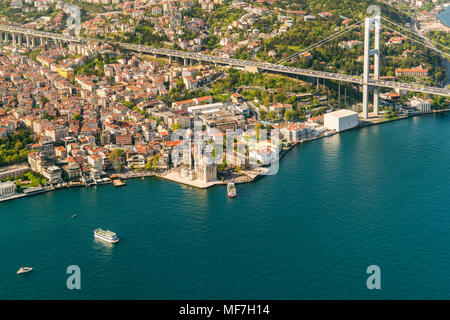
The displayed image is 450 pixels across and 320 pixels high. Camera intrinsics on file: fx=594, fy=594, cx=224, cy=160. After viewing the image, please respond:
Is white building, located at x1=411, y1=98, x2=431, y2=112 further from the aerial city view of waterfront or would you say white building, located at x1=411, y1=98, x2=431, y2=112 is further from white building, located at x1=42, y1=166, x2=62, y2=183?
white building, located at x1=42, y1=166, x2=62, y2=183

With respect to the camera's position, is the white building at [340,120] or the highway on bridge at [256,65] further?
the highway on bridge at [256,65]

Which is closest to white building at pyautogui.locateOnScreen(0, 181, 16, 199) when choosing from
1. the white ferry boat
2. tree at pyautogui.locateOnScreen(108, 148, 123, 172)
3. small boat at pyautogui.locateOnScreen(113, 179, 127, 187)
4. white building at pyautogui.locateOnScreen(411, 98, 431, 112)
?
small boat at pyautogui.locateOnScreen(113, 179, 127, 187)

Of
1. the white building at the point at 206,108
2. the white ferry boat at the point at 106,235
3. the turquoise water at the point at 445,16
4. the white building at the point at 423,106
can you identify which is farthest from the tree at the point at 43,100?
the turquoise water at the point at 445,16

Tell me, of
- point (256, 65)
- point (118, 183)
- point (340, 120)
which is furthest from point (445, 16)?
point (118, 183)

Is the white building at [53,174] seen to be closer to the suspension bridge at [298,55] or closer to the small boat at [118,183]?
the small boat at [118,183]

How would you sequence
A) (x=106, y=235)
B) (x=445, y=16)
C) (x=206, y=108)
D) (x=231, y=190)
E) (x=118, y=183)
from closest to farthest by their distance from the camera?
(x=106, y=235)
(x=231, y=190)
(x=118, y=183)
(x=206, y=108)
(x=445, y=16)

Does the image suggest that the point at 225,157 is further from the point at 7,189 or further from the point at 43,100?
the point at 43,100
